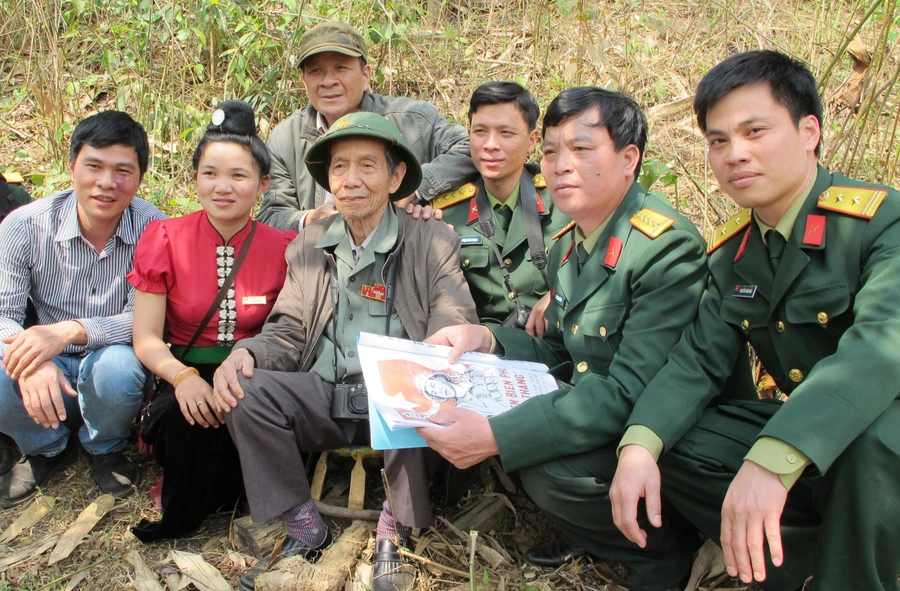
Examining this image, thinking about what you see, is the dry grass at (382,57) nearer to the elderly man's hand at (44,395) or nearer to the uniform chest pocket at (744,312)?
the elderly man's hand at (44,395)

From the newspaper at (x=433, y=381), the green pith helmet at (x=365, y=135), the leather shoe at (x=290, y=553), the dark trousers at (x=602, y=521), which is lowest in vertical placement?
the leather shoe at (x=290, y=553)

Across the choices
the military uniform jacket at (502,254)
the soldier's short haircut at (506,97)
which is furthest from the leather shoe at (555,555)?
the soldier's short haircut at (506,97)

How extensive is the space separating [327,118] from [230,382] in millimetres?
2233

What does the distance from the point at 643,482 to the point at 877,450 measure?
0.64 metres

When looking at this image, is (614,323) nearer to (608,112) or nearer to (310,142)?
(608,112)

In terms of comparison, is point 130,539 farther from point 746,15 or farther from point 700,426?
point 746,15

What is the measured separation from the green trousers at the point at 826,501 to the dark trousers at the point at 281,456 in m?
0.98

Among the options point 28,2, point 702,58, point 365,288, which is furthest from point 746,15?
point 28,2

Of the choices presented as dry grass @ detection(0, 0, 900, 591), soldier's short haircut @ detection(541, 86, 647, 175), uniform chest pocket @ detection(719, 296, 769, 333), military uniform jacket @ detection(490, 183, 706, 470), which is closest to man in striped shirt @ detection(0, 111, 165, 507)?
dry grass @ detection(0, 0, 900, 591)

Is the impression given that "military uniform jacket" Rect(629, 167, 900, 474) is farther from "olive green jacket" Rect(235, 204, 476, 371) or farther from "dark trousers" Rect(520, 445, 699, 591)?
"olive green jacket" Rect(235, 204, 476, 371)

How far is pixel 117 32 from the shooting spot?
5.99 m

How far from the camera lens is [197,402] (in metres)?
2.96

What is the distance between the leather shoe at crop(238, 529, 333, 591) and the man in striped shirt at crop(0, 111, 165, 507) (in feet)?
3.44

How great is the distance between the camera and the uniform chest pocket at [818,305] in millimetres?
2230
